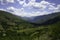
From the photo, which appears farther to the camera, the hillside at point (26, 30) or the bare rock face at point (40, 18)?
the bare rock face at point (40, 18)

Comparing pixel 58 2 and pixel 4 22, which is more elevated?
pixel 58 2

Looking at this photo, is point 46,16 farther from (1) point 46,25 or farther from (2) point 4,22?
(2) point 4,22

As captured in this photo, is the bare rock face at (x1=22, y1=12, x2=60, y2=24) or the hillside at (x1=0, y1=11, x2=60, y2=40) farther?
the bare rock face at (x1=22, y1=12, x2=60, y2=24)

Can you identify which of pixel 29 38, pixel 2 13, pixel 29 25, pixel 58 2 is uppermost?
pixel 58 2

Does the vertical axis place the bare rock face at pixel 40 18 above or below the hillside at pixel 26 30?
above

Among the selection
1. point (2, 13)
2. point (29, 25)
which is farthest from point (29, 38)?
point (2, 13)

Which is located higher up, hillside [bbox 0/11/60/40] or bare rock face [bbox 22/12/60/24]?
bare rock face [bbox 22/12/60/24]

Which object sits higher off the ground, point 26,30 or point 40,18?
point 40,18

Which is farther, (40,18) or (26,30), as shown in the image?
(40,18)
